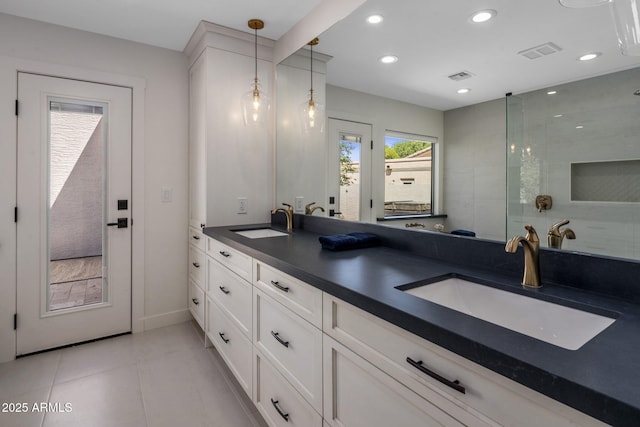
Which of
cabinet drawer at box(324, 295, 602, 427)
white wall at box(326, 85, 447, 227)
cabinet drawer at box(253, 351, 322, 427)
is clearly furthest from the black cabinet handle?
white wall at box(326, 85, 447, 227)

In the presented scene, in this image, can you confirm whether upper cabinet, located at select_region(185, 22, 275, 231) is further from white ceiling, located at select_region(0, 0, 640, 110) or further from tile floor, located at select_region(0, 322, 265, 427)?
tile floor, located at select_region(0, 322, 265, 427)

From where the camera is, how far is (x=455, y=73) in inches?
55.2

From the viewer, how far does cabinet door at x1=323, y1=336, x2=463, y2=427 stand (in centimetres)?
80

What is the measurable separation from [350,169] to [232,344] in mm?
1263

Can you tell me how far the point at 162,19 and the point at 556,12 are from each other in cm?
244

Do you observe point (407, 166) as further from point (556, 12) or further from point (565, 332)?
point (565, 332)

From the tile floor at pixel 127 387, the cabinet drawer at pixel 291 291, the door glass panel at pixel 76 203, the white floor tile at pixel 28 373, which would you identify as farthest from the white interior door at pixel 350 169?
the white floor tile at pixel 28 373

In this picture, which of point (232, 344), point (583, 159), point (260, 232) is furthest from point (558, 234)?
point (260, 232)

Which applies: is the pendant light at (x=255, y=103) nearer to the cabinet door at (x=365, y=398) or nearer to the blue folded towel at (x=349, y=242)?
the blue folded towel at (x=349, y=242)

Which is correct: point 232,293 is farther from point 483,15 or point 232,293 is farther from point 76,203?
point 483,15

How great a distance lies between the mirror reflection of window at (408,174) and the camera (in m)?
1.48

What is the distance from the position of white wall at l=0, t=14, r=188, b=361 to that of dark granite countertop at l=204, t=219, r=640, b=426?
1.85m

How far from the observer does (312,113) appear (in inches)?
95.4

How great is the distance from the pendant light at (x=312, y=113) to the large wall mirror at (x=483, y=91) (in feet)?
0.33
